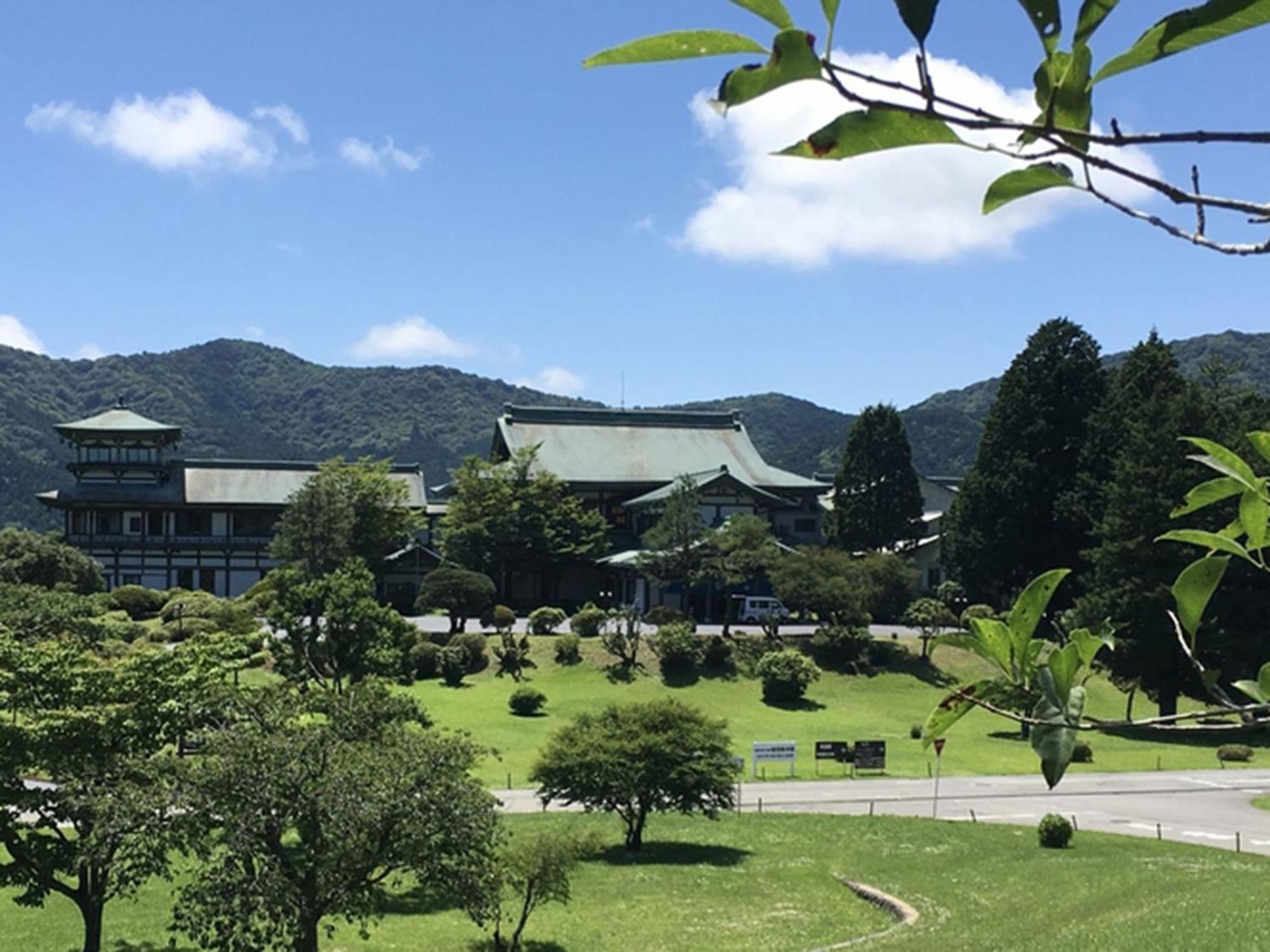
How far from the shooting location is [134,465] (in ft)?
191

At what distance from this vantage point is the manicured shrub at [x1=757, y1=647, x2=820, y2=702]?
39594 millimetres

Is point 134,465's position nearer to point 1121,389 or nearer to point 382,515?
point 382,515

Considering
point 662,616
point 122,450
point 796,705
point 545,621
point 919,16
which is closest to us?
point 919,16

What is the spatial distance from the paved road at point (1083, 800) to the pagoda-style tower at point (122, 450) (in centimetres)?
3616

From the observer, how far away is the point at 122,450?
5822 centimetres

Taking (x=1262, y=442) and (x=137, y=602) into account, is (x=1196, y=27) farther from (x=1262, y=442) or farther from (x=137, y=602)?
(x=137, y=602)

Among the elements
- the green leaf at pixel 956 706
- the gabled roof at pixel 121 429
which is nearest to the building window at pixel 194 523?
the gabled roof at pixel 121 429

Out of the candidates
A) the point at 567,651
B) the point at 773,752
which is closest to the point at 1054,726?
the point at 773,752

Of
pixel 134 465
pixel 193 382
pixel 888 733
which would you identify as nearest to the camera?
pixel 888 733

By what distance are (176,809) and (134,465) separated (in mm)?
46783

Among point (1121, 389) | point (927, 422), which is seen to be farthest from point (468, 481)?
point (927, 422)

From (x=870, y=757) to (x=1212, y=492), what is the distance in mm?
31706

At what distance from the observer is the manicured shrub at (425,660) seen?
3972cm

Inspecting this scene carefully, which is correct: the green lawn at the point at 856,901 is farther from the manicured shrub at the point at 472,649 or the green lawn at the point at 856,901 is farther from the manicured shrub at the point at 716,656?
the manicured shrub at the point at 716,656
